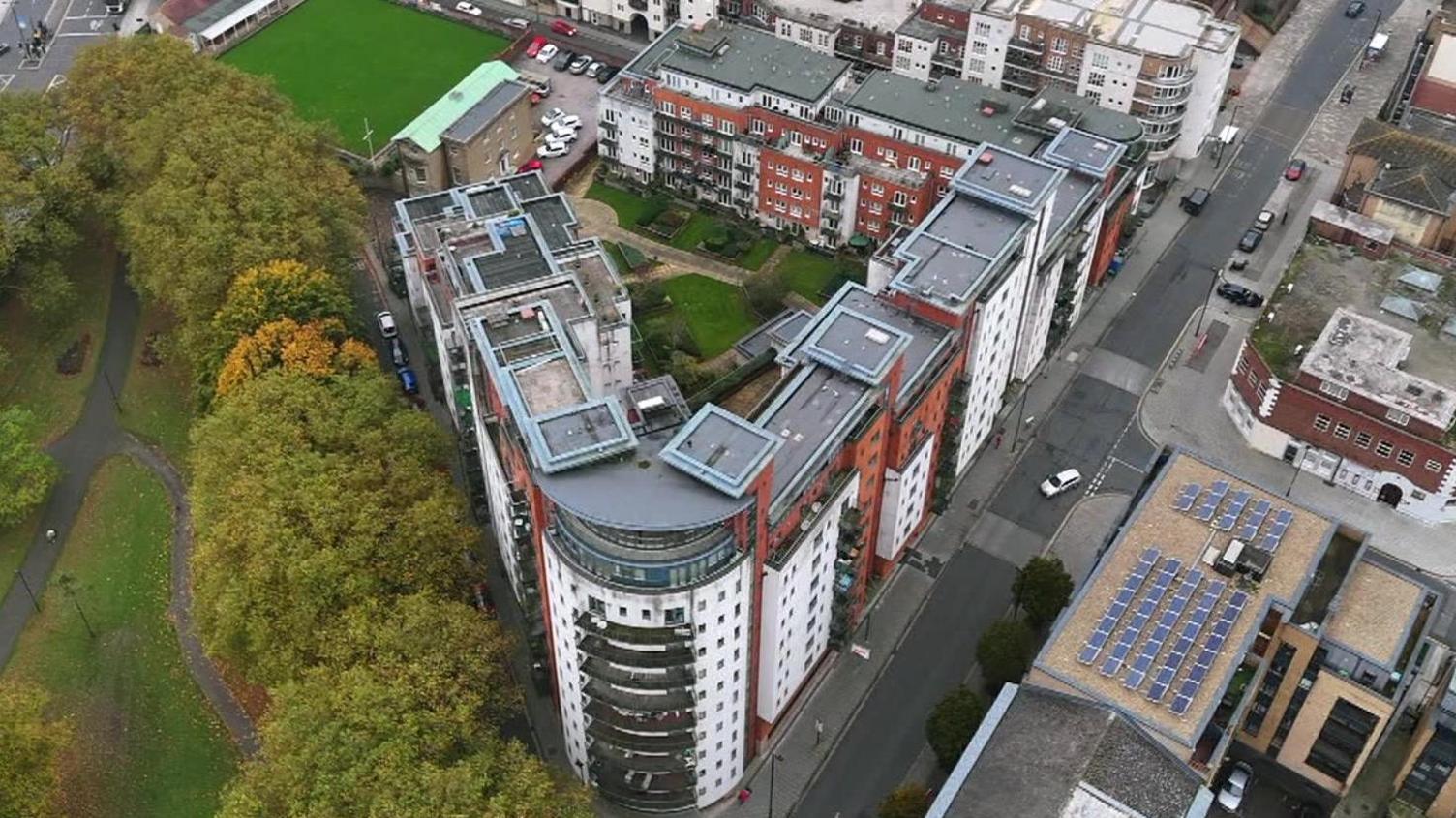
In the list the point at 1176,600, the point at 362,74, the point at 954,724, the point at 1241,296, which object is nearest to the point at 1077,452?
the point at 1241,296

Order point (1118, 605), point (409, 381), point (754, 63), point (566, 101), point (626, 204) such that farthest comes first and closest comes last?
point (566, 101)
point (626, 204)
point (754, 63)
point (409, 381)
point (1118, 605)

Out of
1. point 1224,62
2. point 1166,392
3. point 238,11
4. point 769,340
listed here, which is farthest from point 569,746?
point 238,11

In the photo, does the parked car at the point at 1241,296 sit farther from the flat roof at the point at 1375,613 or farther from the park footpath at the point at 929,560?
the flat roof at the point at 1375,613

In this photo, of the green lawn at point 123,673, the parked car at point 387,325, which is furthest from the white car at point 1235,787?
the parked car at point 387,325

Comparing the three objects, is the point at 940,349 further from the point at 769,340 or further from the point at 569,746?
the point at 569,746

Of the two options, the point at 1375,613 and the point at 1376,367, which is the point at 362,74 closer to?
the point at 1376,367
